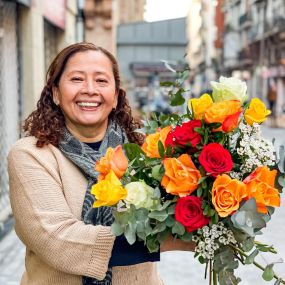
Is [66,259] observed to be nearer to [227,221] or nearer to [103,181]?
[103,181]

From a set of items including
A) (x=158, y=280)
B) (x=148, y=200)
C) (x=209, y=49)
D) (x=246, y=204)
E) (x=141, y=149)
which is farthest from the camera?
(x=209, y=49)

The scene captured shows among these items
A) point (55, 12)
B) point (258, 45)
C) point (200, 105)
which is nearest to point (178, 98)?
point (200, 105)

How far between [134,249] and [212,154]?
0.35m

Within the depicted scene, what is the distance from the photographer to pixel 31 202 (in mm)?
1519

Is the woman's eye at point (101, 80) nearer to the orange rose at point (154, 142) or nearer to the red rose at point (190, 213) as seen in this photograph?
the orange rose at point (154, 142)

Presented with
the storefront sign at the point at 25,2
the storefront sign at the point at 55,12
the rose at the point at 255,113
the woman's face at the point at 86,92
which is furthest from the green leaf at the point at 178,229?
the storefront sign at the point at 55,12

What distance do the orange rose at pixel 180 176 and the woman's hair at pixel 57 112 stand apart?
52cm

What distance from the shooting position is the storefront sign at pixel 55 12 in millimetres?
8155

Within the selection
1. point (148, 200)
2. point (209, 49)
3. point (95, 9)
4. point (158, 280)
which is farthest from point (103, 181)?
point (209, 49)

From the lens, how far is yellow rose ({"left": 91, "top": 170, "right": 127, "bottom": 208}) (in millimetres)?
1277

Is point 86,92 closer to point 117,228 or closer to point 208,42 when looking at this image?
point 117,228

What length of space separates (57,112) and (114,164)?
0.53 meters

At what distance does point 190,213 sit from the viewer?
129 centimetres

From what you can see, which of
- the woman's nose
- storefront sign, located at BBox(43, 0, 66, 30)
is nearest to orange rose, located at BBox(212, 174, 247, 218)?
the woman's nose
